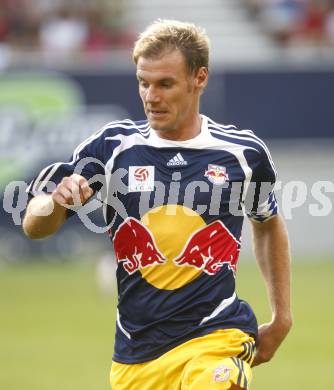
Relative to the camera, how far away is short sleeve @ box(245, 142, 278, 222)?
5809 millimetres

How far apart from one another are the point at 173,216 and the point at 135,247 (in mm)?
236

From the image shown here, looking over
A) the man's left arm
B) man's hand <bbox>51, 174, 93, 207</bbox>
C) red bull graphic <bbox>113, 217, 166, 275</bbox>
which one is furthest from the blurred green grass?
man's hand <bbox>51, 174, 93, 207</bbox>

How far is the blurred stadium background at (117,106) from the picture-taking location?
1712 centimetres

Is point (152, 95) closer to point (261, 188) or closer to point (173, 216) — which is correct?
point (173, 216)

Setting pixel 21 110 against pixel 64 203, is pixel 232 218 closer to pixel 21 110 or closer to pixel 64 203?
pixel 64 203

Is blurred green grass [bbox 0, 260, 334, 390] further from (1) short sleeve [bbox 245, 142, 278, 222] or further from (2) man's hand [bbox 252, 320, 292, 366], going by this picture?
(1) short sleeve [bbox 245, 142, 278, 222]

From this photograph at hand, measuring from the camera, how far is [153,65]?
5.48 metres

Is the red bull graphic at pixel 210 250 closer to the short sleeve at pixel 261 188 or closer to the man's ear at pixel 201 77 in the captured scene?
the short sleeve at pixel 261 188

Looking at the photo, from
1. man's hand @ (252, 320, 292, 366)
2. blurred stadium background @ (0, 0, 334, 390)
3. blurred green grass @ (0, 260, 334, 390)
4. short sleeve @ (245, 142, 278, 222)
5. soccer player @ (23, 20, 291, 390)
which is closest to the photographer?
soccer player @ (23, 20, 291, 390)

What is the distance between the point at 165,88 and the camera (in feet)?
18.0

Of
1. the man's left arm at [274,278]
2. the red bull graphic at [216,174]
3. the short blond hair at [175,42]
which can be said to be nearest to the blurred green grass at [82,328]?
the man's left arm at [274,278]

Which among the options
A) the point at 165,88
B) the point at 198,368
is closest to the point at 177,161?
the point at 165,88

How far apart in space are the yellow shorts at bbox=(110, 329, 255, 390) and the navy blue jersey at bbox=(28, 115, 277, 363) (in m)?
0.05

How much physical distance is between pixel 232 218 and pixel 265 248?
1.42ft
